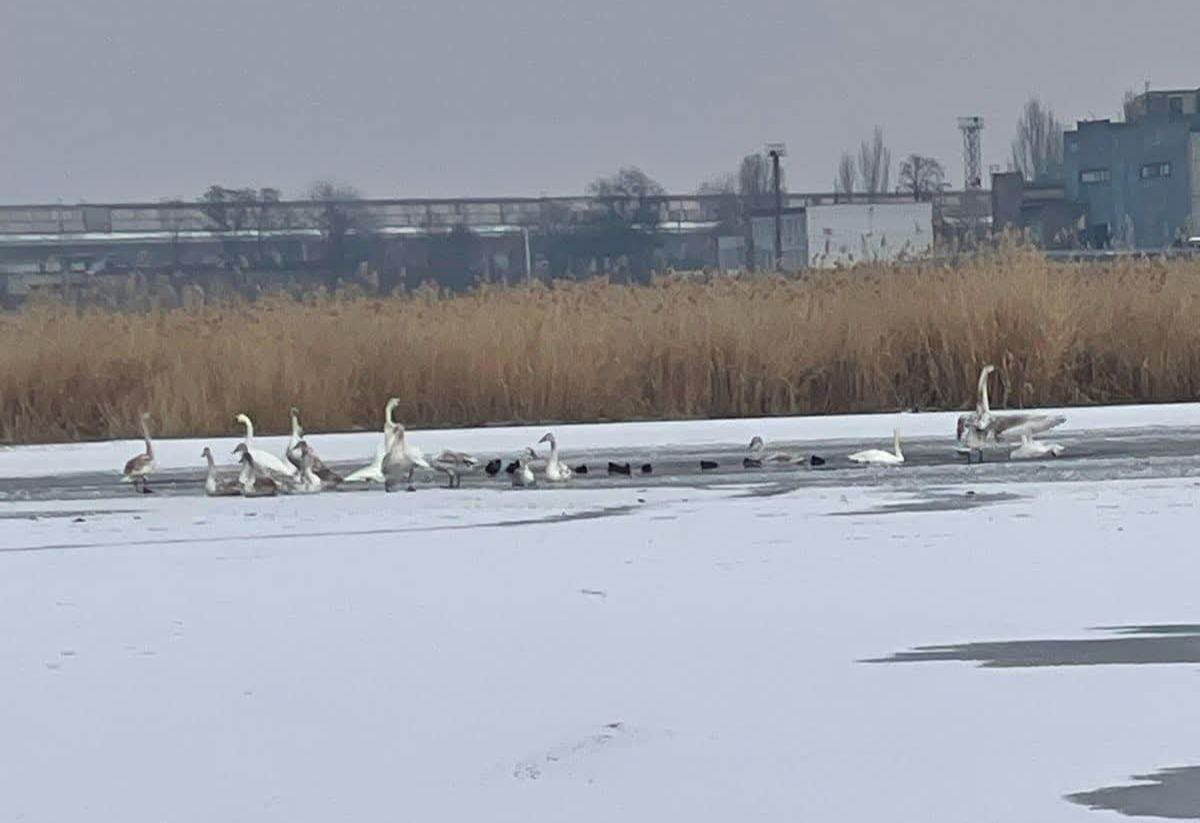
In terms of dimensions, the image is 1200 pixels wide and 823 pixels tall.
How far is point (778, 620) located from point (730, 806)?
2.42 metres

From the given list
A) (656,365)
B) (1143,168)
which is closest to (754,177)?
(1143,168)

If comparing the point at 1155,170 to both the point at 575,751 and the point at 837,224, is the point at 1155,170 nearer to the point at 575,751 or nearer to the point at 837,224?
the point at 837,224

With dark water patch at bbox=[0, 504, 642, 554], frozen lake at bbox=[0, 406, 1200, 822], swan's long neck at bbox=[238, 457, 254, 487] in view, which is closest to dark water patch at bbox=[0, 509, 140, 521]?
frozen lake at bbox=[0, 406, 1200, 822]

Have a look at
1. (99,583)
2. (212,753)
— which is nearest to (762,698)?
(212,753)

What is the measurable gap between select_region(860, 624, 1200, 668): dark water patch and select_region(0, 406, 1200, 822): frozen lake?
20mm

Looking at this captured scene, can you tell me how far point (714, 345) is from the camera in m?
18.7

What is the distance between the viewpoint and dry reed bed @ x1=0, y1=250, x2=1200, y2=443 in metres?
18.5

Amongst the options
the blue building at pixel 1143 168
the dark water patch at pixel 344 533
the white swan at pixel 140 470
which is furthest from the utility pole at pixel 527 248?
the dark water patch at pixel 344 533

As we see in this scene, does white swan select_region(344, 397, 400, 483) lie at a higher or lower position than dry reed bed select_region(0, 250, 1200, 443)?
lower

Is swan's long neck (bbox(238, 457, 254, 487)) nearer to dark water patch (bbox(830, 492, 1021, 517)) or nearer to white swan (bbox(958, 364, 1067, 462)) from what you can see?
dark water patch (bbox(830, 492, 1021, 517))

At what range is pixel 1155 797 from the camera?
4969 millimetres

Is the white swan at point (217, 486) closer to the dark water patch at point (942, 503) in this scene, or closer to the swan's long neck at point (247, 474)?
the swan's long neck at point (247, 474)

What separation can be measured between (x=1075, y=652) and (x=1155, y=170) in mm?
68260

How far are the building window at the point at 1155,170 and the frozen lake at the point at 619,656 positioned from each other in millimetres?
62088
